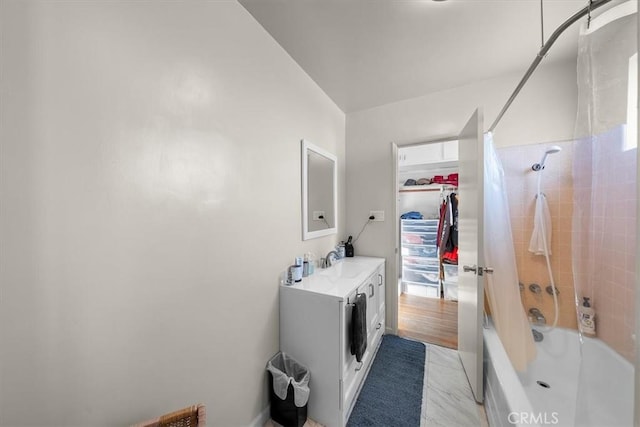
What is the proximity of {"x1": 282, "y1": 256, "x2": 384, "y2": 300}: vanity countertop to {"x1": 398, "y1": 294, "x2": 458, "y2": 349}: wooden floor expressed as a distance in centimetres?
95

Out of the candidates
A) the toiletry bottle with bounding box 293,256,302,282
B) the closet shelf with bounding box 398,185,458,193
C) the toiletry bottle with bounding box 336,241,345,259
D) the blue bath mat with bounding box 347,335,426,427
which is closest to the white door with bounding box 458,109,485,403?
the blue bath mat with bounding box 347,335,426,427

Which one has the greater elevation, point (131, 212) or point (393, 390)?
point (131, 212)

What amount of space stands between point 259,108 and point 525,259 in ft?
7.84

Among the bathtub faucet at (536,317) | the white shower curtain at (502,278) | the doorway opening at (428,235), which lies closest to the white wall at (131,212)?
the white shower curtain at (502,278)

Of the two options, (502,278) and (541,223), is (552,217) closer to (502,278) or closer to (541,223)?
(541,223)

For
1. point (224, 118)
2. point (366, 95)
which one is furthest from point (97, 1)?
point (366, 95)

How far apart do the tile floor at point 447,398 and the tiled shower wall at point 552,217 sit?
0.79 metres

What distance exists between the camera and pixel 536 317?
167 cm

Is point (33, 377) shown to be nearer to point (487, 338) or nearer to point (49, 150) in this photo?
point (49, 150)

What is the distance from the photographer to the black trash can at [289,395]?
1227 mm

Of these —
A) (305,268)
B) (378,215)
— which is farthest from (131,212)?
(378,215)

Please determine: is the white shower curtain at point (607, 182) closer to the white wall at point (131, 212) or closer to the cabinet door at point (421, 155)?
the white wall at point (131, 212)

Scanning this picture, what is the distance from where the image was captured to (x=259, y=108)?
4.38 feet

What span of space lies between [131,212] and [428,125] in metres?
2.42
